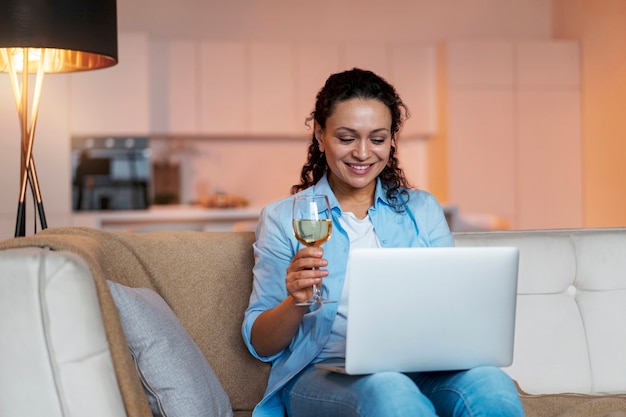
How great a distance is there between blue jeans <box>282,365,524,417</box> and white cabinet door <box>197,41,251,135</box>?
5.07 meters

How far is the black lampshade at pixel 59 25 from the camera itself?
8.52 feet

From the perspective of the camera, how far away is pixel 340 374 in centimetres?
191

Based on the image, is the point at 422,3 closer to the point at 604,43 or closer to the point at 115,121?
the point at 604,43

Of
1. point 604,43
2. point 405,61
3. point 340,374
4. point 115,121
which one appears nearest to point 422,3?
point 405,61

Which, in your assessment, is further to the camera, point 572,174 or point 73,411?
point 572,174

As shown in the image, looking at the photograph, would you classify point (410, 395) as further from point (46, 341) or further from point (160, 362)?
point (46, 341)

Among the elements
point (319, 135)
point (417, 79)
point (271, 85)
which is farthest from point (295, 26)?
point (319, 135)

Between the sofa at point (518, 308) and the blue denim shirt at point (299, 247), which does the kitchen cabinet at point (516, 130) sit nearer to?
the sofa at point (518, 308)

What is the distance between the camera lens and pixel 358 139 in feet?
7.20

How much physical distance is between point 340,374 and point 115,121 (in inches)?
196

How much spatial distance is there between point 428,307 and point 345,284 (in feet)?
1.60

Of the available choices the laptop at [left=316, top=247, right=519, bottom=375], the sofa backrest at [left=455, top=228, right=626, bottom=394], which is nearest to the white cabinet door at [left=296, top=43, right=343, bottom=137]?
the sofa backrest at [left=455, top=228, right=626, bottom=394]

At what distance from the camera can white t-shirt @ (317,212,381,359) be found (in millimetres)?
2102

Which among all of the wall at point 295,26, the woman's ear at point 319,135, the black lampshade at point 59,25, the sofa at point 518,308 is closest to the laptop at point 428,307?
the sofa at point 518,308
